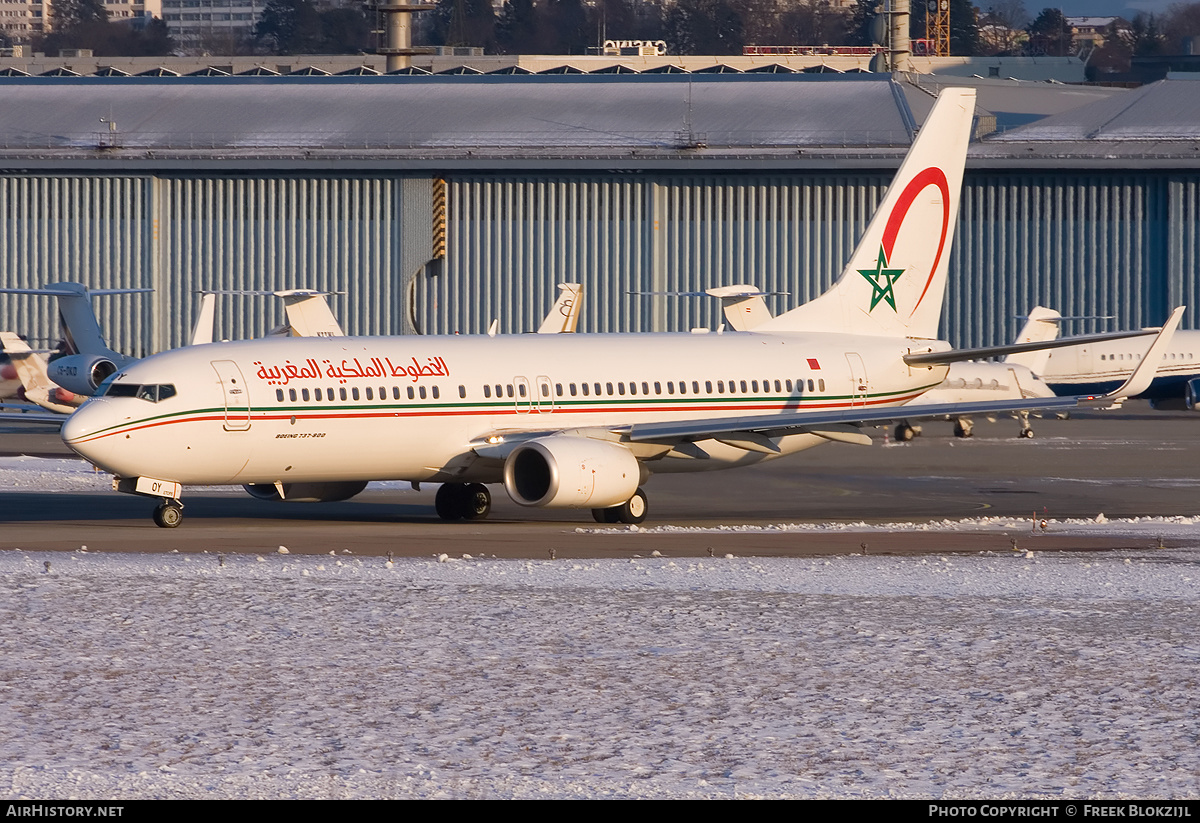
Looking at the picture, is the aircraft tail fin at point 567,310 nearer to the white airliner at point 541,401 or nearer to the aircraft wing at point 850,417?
the white airliner at point 541,401

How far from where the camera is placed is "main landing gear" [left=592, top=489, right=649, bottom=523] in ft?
99.1

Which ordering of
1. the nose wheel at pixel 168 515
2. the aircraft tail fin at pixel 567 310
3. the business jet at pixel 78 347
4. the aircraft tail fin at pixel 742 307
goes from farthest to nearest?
the business jet at pixel 78 347 < the aircraft tail fin at pixel 742 307 < the aircraft tail fin at pixel 567 310 < the nose wheel at pixel 168 515

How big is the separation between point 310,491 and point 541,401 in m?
4.32

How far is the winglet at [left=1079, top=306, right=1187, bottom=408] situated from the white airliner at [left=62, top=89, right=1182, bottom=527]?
6cm

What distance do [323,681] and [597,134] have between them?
5329cm

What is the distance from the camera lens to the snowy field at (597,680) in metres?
12.3

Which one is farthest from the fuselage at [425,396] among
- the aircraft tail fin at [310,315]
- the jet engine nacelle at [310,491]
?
the aircraft tail fin at [310,315]

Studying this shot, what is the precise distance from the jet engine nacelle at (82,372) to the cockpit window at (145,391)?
958 inches

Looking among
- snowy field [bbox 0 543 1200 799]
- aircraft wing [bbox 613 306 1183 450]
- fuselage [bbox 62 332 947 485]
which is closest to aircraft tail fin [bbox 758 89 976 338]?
fuselage [bbox 62 332 947 485]

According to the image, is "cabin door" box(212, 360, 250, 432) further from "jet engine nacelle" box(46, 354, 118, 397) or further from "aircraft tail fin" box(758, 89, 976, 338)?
"jet engine nacelle" box(46, 354, 118, 397)

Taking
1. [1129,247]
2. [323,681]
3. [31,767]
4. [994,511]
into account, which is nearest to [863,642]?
[323,681]

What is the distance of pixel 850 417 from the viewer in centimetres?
3067

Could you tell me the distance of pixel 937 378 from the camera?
118 ft

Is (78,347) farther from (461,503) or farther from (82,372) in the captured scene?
(461,503)
